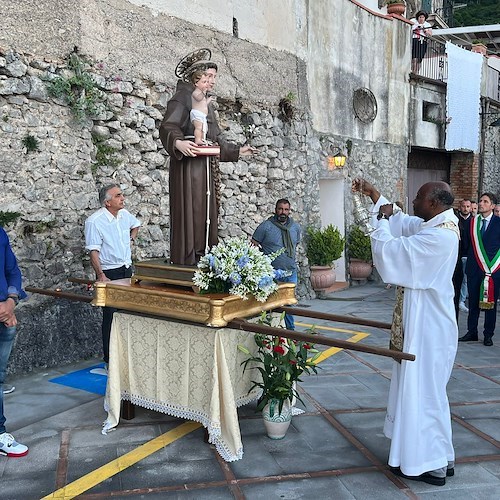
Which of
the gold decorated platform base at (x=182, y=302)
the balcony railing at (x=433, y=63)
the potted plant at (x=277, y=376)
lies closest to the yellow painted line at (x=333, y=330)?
the gold decorated platform base at (x=182, y=302)

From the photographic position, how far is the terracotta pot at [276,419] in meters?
4.15

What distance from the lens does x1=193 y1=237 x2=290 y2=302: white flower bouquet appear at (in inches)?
157

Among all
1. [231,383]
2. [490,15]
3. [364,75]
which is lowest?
[231,383]

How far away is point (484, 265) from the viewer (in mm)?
7391

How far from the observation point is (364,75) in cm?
1182

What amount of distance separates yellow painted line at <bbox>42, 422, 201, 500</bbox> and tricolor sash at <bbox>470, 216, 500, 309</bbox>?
14.8 feet

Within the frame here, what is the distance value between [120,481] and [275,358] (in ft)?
4.49

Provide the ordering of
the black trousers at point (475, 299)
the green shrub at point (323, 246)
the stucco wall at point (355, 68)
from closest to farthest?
the black trousers at point (475, 299) < the green shrub at point (323, 246) < the stucco wall at point (355, 68)

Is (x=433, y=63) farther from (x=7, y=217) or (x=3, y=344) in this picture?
(x=3, y=344)

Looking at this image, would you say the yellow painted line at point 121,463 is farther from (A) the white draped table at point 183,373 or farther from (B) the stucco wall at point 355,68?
(B) the stucco wall at point 355,68

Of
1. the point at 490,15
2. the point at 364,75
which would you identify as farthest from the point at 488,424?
the point at 490,15

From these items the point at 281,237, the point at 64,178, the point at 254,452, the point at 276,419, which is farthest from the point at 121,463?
the point at 281,237

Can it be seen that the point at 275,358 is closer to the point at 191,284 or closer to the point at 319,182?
the point at 191,284

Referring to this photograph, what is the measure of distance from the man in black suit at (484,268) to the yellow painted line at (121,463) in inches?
177
